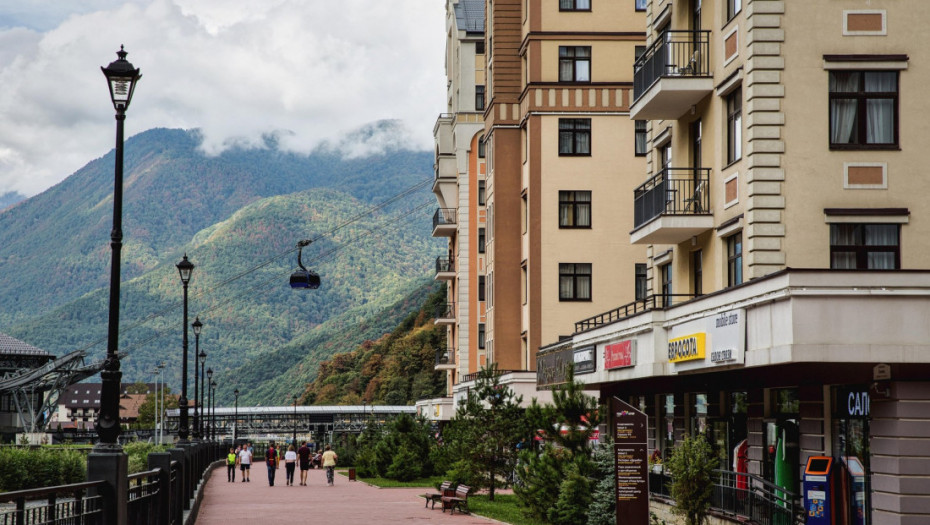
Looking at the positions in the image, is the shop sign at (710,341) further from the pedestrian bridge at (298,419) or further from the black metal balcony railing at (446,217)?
the pedestrian bridge at (298,419)

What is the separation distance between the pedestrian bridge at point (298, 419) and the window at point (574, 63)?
3174 inches

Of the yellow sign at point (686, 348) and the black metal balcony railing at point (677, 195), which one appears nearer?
the yellow sign at point (686, 348)

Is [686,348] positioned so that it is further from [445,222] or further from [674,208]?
[445,222]

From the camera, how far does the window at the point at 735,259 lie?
24.3 metres

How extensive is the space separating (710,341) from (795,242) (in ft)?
8.73

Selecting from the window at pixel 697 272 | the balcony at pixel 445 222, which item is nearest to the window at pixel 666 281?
the window at pixel 697 272

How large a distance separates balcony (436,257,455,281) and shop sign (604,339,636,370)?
126 feet

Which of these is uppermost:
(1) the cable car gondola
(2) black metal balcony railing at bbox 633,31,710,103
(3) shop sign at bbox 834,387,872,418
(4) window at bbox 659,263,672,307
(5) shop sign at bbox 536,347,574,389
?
(2) black metal balcony railing at bbox 633,31,710,103

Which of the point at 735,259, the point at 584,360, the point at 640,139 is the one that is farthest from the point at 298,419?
the point at 735,259

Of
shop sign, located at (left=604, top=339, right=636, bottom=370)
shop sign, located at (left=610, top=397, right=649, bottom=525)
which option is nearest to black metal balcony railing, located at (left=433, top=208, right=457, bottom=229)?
shop sign, located at (left=604, top=339, right=636, bottom=370)

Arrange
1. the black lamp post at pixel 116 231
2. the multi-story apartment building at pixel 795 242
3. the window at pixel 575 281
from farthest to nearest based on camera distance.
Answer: the window at pixel 575 281
the multi-story apartment building at pixel 795 242
the black lamp post at pixel 116 231

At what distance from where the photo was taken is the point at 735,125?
2470cm

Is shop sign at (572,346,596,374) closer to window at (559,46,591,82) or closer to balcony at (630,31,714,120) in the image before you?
balcony at (630,31,714,120)

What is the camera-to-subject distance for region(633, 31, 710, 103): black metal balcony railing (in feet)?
87.0
